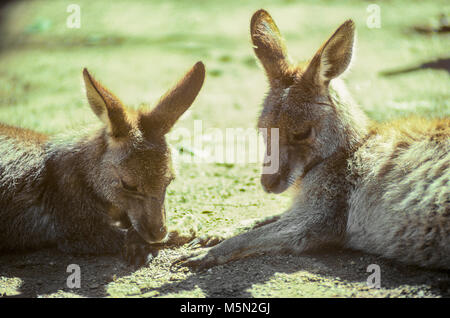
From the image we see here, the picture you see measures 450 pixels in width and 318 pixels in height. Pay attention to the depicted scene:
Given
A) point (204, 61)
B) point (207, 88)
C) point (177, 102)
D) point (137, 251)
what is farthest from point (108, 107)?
point (204, 61)

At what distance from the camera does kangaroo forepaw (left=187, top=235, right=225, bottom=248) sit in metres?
4.64

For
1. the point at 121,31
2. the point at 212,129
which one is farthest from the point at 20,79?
the point at 212,129

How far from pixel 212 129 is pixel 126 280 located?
351 centimetres

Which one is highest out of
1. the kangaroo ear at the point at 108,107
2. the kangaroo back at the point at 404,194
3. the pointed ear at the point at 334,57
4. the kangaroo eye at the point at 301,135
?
the pointed ear at the point at 334,57

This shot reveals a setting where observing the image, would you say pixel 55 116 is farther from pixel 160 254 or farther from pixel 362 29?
pixel 362 29

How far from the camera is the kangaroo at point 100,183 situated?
421 centimetres

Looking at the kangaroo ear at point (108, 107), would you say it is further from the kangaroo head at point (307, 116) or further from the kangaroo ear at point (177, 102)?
the kangaroo head at point (307, 116)

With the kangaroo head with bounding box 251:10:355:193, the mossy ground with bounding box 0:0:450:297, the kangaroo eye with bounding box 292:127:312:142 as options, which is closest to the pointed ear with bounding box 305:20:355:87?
the kangaroo head with bounding box 251:10:355:193

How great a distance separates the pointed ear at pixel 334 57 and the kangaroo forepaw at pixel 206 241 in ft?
5.51

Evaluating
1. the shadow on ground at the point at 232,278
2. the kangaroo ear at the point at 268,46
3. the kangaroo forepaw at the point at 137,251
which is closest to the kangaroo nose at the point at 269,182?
the shadow on ground at the point at 232,278

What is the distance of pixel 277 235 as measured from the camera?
439 centimetres

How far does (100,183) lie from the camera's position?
438 cm

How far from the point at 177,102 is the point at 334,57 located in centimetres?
144

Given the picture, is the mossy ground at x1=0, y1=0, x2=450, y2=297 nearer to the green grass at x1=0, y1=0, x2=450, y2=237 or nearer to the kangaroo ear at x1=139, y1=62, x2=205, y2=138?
the green grass at x1=0, y1=0, x2=450, y2=237
